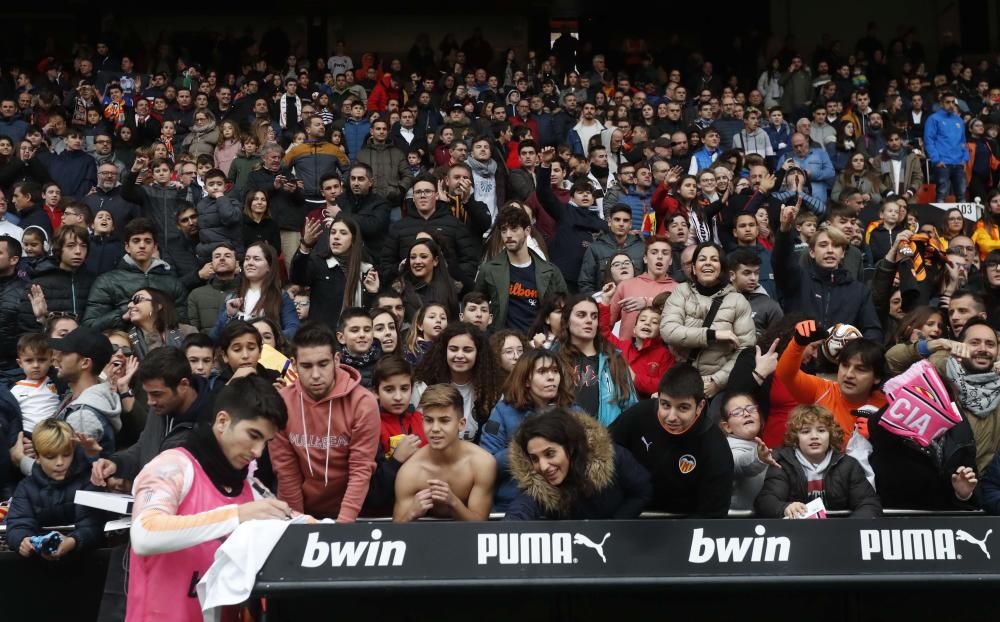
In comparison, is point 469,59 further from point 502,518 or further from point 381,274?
point 502,518

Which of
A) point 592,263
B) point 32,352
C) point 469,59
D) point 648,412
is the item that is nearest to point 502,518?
point 648,412

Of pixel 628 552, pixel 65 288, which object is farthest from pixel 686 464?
pixel 65 288

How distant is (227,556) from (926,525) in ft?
9.49

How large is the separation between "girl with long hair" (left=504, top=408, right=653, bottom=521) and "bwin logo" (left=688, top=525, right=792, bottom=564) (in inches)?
21.8

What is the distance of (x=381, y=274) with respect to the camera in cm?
973

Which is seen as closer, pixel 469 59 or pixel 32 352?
pixel 32 352

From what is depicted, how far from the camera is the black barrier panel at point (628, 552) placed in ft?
15.7

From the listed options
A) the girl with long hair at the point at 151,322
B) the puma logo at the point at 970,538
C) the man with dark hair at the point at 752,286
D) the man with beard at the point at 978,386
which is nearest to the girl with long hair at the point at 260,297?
the girl with long hair at the point at 151,322

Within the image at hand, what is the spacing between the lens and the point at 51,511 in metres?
5.68

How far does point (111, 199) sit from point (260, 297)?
134 inches

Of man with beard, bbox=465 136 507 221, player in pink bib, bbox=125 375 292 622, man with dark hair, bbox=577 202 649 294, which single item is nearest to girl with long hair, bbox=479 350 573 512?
player in pink bib, bbox=125 375 292 622

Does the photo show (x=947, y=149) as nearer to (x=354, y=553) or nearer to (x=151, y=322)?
(x=151, y=322)

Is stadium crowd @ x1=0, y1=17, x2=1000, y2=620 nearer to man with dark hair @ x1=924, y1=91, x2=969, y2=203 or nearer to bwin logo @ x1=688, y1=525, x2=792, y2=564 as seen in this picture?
man with dark hair @ x1=924, y1=91, x2=969, y2=203

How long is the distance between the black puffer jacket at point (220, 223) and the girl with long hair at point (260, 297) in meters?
1.57
